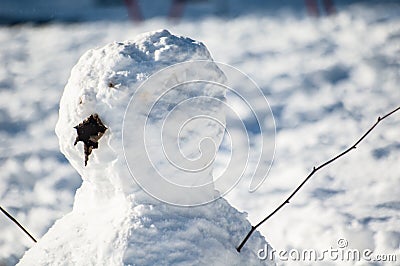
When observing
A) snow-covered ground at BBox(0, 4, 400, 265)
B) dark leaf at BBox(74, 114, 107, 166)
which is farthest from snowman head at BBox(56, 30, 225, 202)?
snow-covered ground at BBox(0, 4, 400, 265)

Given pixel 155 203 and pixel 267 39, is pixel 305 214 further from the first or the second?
pixel 267 39

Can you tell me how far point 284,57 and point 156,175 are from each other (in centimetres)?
491

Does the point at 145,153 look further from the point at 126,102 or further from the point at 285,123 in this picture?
the point at 285,123

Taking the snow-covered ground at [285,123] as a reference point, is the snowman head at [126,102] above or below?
above

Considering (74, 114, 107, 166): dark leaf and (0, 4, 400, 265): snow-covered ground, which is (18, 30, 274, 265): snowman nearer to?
(74, 114, 107, 166): dark leaf

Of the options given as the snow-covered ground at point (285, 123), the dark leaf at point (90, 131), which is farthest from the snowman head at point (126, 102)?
the snow-covered ground at point (285, 123)

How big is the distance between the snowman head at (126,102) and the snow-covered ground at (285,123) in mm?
2185

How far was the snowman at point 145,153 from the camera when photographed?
2.59m

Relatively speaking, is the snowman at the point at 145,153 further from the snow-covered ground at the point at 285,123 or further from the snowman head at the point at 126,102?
the snow-covered ground at the point at 285,123

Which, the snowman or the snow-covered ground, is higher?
the snowman

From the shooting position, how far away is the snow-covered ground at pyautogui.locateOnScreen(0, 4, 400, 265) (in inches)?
199

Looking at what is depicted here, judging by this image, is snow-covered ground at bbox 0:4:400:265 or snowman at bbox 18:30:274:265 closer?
snowman at bbox 18:30:274:265

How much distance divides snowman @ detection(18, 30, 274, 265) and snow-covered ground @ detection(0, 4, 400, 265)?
6.44 ft

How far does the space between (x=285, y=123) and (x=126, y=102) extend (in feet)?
12.8
